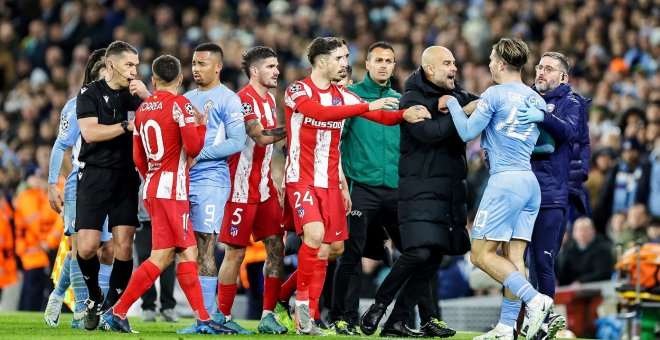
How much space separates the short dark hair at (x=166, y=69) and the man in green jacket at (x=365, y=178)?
73.8 inches

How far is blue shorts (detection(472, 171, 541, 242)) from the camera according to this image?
1034 centimetres

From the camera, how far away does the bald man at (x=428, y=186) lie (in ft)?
35.5

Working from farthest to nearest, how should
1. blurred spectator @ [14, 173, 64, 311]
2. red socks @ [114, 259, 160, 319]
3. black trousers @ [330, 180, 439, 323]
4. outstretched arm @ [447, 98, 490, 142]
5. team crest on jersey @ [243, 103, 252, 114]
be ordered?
blurred spectator @ [14, 173, 64, 311] < black trousers @ [330, 180, 439, 323] < team crest on jersey @ [243, 103, 252, 114] < red socks @ [114, 259, 160, 319] < outstretched arm @ [447, 98, 490, 142]

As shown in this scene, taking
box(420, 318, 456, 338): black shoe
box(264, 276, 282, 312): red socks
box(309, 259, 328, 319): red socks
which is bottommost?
box(420, 318, 456, 338): black shoe

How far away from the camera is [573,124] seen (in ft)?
36.1

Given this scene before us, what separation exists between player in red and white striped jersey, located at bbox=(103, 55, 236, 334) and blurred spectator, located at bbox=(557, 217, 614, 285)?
6908mm

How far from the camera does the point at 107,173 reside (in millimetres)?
11383

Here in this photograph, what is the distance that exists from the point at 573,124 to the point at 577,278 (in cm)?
598

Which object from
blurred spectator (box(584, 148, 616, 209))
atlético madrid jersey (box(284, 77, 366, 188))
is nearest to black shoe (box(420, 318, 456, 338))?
atlético madrid jersey (box(284, 77, 366, 188))

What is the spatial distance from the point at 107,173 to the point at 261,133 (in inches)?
54.2

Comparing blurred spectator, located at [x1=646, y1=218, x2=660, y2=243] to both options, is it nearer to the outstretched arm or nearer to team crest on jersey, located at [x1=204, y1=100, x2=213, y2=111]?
the outstretched arm

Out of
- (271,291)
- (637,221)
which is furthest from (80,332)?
(637,221)

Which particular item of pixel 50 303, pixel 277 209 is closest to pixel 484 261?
pixel 277 209

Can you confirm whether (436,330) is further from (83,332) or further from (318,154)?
(83,332)
